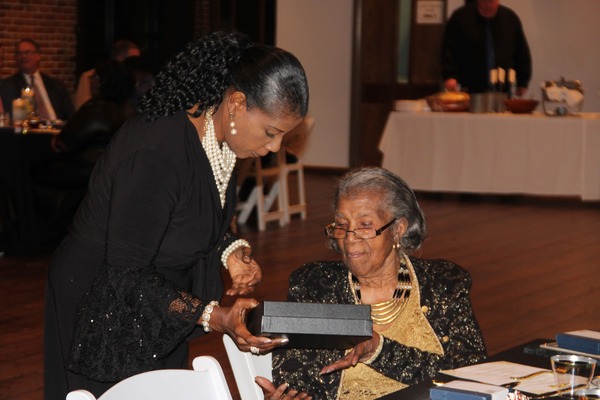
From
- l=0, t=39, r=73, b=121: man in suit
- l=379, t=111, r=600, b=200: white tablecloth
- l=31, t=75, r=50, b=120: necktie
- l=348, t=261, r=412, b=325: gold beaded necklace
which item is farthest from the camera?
l=379, t=111, r=600, b=200: white tablecloth

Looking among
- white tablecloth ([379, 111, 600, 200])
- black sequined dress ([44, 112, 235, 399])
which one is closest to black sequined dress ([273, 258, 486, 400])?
black sequined dress ([44, 112, 235, 399])

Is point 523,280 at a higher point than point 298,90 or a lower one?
lower

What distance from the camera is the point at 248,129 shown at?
212 centimetres

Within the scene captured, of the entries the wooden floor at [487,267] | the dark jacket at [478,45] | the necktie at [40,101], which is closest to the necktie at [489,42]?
the dark jacket at [478,45]

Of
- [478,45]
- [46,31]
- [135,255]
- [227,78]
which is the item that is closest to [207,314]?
[135,255]

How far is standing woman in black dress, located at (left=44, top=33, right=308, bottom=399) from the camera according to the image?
2.06m

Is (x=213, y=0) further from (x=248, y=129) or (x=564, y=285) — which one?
(x=248, y=129)

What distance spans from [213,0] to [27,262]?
672cm

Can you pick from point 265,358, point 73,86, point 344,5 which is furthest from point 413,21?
point 265,358

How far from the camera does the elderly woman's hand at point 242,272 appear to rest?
2.46 metres

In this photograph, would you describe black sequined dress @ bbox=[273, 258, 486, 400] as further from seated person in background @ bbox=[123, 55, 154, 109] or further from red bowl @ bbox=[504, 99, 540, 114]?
red bowl @ bbox=[504, 99, 540, 114]

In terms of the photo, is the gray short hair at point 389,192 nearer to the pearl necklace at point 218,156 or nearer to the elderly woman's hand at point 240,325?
the pearl necklace at point 218,156

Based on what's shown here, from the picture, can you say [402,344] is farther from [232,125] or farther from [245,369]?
[232,125]

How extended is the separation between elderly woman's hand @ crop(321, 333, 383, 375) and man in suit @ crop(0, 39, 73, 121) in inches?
240
